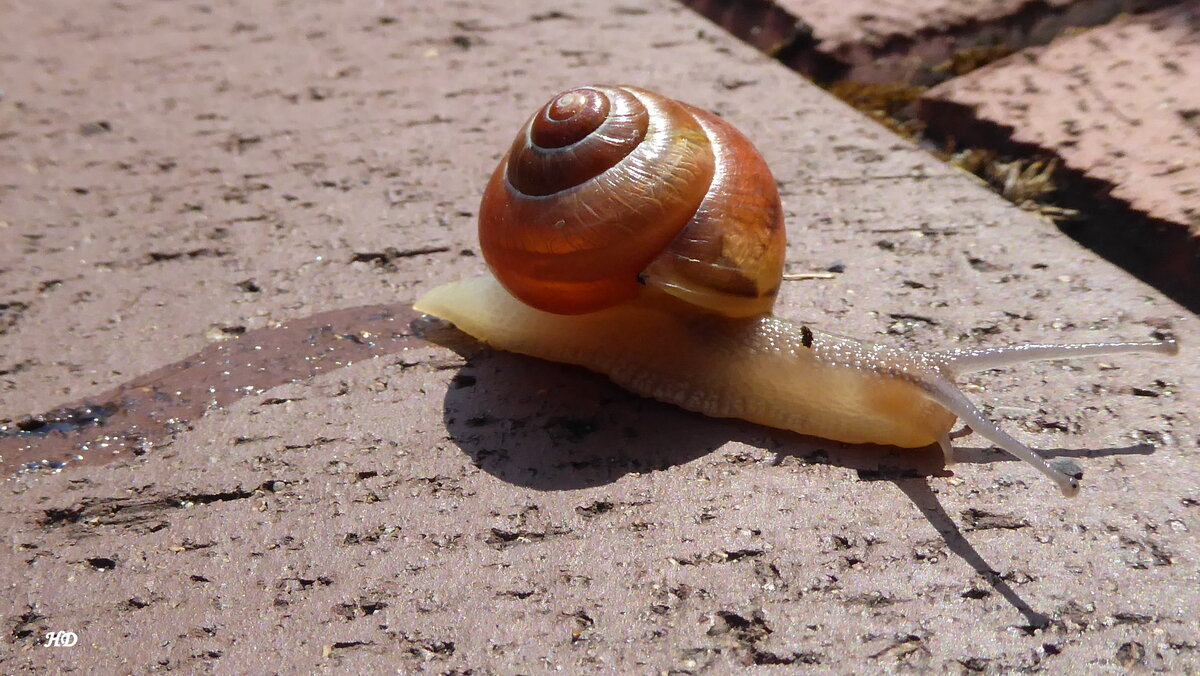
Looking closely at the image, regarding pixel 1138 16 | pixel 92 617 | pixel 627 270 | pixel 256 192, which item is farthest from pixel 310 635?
pixel 1138 16

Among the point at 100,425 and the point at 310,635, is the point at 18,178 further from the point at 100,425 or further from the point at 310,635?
the point at 310,635

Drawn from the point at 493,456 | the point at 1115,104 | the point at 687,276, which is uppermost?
the point at 1115,104

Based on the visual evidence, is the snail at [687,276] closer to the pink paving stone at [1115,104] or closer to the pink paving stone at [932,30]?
the pink paving stone at [1115,104]

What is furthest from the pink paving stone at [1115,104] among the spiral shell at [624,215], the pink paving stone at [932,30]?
the spiral shell at [624,215]

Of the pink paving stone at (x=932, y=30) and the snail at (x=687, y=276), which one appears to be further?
the pink paving stone at (x=932, y=30)

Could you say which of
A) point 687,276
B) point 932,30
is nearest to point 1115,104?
point 932,30

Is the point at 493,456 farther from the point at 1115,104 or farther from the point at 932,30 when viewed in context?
the point at 932,30
